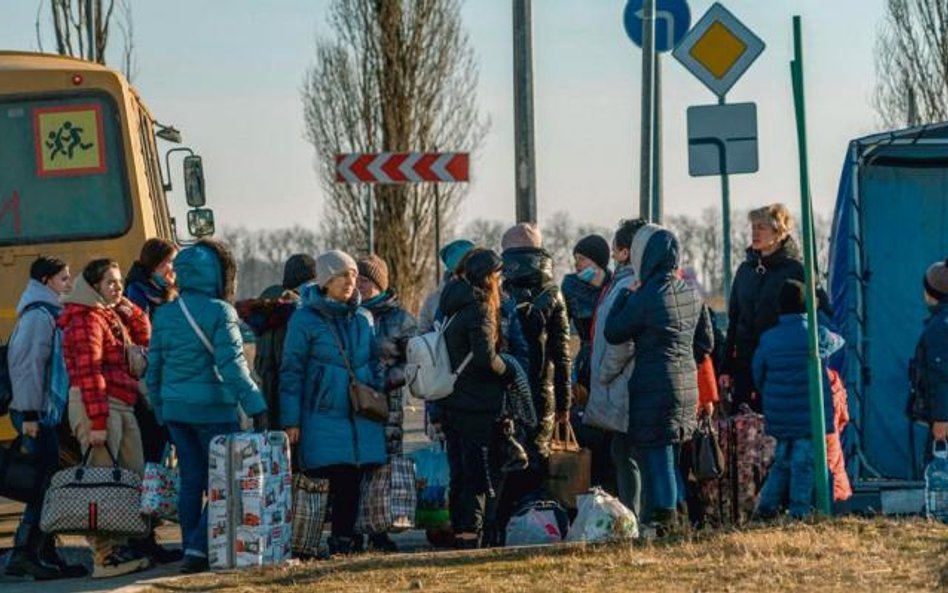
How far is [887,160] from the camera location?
15234mm

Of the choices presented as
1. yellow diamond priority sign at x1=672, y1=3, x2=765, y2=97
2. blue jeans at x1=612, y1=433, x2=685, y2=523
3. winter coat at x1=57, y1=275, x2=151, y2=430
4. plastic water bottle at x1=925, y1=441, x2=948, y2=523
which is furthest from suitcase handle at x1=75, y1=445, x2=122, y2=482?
yellow diamond priority sign at x1=672, y1=3, x2=765, y2=97

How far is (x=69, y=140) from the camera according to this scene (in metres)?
17.4

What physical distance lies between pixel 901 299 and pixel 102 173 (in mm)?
6036

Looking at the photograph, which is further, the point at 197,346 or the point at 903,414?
the point at 903,414

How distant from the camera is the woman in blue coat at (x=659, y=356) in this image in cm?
1221

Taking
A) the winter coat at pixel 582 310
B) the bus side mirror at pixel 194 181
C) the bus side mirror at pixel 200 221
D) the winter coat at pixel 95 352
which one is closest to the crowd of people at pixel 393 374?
the winter coat at pixel 95 352

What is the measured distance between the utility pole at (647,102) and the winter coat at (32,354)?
600 centimetres

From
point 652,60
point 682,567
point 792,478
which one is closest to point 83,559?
point 792,478

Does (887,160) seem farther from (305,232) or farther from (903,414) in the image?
(305,232)

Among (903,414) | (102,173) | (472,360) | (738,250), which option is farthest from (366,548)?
(738,250)

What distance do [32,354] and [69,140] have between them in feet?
15.1

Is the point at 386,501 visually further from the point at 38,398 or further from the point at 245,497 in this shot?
the point at 38,398

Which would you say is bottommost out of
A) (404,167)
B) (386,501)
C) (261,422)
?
(386,501)

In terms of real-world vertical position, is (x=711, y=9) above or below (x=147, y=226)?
above
